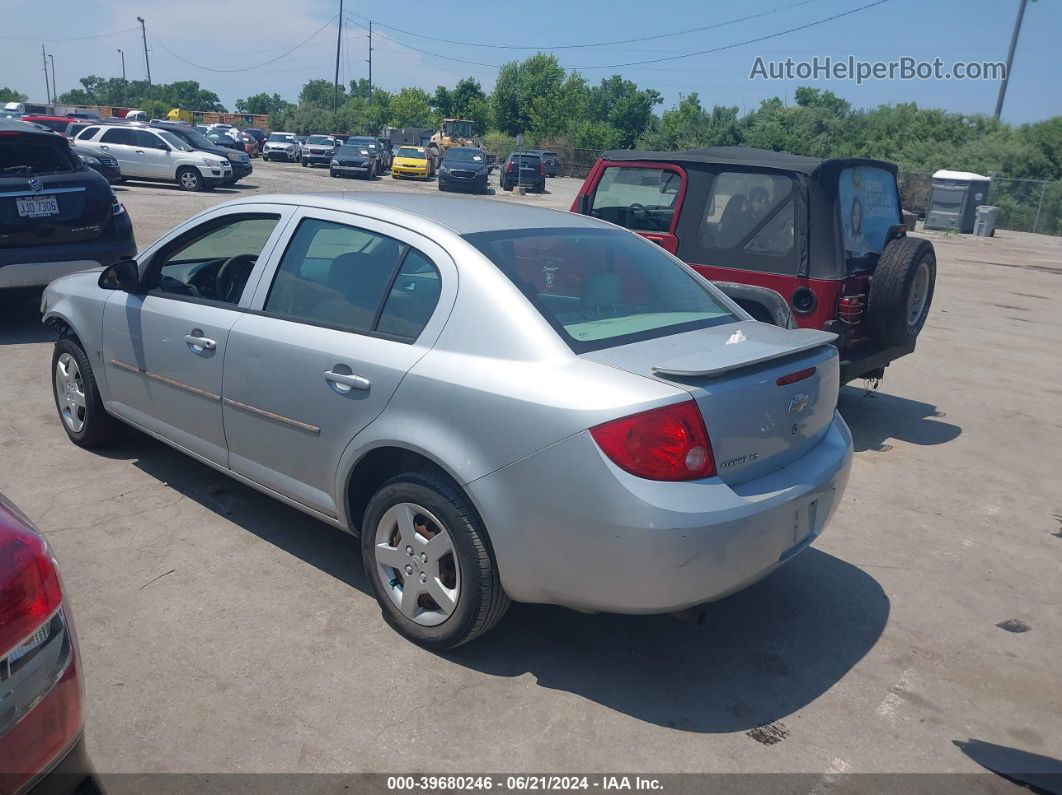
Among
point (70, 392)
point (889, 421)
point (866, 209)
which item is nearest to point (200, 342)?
point (70, 392)

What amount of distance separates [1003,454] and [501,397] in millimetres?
5085

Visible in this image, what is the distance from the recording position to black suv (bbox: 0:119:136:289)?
7.71 m

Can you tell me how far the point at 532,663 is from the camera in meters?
3.59

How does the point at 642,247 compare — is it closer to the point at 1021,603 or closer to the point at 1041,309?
the point at 1021,603

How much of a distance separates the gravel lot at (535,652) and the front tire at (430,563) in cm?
16

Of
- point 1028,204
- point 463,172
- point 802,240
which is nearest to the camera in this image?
point 802,240

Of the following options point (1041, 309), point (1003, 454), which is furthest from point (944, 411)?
point (1041, 309)

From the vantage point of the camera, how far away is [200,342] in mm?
4391

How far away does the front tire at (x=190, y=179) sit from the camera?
26438 millimetres

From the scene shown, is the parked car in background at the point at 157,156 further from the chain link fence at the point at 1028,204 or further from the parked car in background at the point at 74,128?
the chain link fence at the point at 1028,204

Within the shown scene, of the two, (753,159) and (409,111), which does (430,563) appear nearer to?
(753,159)

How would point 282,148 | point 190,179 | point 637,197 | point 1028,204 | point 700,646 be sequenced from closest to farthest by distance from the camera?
1. point 700,646
2. point 637,197
3. point 190,179
4. point 1028,204
5. point 282,148

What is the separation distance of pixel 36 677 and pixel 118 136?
28.7 metres


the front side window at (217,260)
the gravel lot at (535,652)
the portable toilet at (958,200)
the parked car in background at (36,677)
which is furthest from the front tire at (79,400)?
the portable toilet at (958,200)
